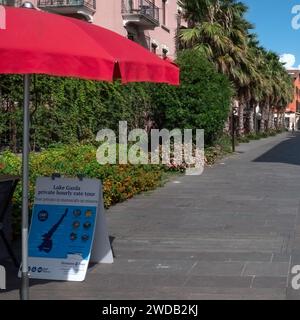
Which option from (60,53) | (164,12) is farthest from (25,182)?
(164,12)

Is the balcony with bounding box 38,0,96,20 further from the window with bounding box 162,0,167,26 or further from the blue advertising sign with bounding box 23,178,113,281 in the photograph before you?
the blue advertising sign with bounding box 23,178,113,281

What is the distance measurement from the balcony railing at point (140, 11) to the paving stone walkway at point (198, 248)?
15.1 metres

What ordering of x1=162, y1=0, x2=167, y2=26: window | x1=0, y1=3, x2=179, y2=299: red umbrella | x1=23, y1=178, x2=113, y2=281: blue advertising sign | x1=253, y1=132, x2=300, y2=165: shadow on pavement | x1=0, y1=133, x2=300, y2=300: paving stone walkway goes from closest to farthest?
x1=0, y1=3, x2=179, y2=299: red umbrella
x1=0, y1=133, x2=300, y2=300: paving stone walkway
x1=23, y1=178, x2=113, y2=281: blue advertising sign
x1=253, y1=132, x2=300, y2=165: shadow on pavement
x1=162, y1=0, x2=167, y2=26: window

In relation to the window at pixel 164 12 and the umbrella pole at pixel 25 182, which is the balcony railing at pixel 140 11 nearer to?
the window at pixel 164 12

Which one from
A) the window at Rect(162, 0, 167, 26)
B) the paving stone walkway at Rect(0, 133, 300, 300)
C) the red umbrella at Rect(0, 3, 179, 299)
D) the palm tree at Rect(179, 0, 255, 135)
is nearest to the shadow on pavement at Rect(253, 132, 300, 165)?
the palm tree at Rect(179, 0, 255, 135)

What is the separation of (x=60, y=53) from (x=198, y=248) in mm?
3951

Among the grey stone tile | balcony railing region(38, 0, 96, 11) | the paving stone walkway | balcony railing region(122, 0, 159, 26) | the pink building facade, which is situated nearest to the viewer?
the paving stone walkway

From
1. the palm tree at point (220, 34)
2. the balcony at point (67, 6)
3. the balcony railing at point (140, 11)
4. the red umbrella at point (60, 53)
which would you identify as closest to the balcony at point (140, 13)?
the balcony railing at point (140, 11)

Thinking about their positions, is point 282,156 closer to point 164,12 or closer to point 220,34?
point 220,34

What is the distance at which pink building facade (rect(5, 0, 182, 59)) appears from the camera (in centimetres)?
2469

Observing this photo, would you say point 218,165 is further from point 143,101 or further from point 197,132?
point 143,101

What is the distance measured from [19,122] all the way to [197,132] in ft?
28.6

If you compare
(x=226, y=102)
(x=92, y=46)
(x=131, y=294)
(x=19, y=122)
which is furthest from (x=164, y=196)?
(x=226, y=102)

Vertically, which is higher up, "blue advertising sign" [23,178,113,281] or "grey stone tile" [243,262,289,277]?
"blue advertising sign" [23,178,113,281]
